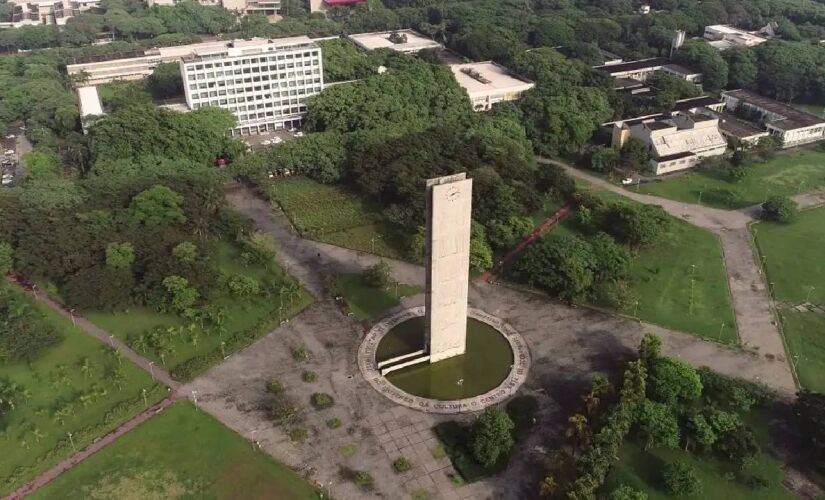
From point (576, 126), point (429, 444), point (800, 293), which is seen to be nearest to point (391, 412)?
point (429, 444)

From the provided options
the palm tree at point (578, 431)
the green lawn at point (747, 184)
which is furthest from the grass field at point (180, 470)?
the green lawn at point (747, 184)

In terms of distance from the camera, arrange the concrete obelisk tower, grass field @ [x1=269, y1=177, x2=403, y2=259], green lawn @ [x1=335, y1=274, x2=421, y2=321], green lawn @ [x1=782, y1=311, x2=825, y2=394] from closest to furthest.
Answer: the concrete obelisk tower
green lawn @ [x1=782, y1=311, x2=825, y2=394]
green lawn @ [x1=335, y1=274, x2=421, y2=321]
grass field @ [x1=269, y1=177, x2=403, y2=259]

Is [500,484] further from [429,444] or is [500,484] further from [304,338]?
[304,338]

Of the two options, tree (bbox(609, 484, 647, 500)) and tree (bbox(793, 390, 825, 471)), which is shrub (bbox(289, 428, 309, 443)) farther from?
tree (bbox(793, 390, 825, 471))

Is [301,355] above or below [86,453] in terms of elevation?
above

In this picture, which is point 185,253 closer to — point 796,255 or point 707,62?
point 796,255

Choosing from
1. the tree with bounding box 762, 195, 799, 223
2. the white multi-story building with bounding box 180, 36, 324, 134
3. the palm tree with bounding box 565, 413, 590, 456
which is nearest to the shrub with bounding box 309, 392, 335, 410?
the palm tree with bounding box 565, 413, 590, 456

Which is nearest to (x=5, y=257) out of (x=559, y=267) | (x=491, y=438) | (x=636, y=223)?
(x=491, y=438)
